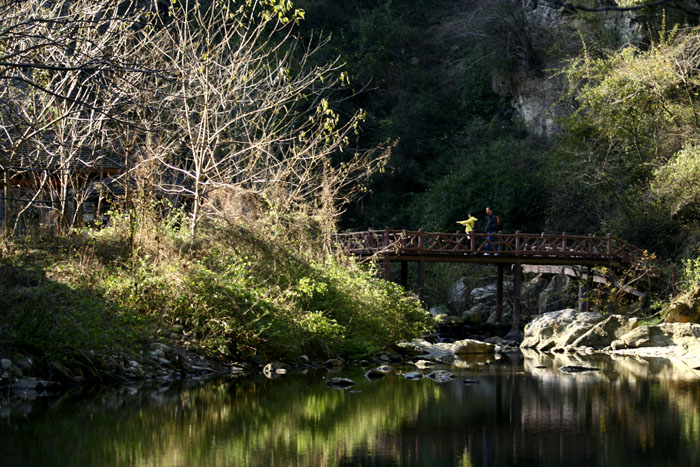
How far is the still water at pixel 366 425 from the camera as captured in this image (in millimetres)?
7660

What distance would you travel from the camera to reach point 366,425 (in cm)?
936

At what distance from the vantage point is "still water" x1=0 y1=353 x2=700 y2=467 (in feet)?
25.1

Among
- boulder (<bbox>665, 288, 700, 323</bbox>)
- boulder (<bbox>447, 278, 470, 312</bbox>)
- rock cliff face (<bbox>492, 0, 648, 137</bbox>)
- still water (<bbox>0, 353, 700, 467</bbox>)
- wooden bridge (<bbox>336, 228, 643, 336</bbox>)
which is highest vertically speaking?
rock cliff face (<bbox>492, 0, 648, 137</bbox>)

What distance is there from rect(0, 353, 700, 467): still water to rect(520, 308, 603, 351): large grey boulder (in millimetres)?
8315

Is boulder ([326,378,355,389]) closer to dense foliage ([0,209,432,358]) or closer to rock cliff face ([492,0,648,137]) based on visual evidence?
dense foliage ([0,209,432,358])

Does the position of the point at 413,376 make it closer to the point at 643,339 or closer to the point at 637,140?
the point at 643,339

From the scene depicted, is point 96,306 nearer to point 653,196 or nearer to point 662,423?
point 662,423

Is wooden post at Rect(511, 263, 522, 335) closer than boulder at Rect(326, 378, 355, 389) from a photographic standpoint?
No

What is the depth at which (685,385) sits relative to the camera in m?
13.4

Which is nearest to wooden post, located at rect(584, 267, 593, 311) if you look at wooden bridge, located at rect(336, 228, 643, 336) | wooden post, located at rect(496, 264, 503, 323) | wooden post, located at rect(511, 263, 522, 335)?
wooden bridge, located at rect(336, 228, 643, 336)

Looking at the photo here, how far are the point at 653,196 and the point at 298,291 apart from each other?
16307 mm

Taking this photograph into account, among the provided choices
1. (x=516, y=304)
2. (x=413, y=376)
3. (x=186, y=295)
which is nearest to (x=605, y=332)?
(x=516, y=304)

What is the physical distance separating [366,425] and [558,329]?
1406 cm

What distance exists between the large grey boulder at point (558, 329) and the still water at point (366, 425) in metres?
8.31
